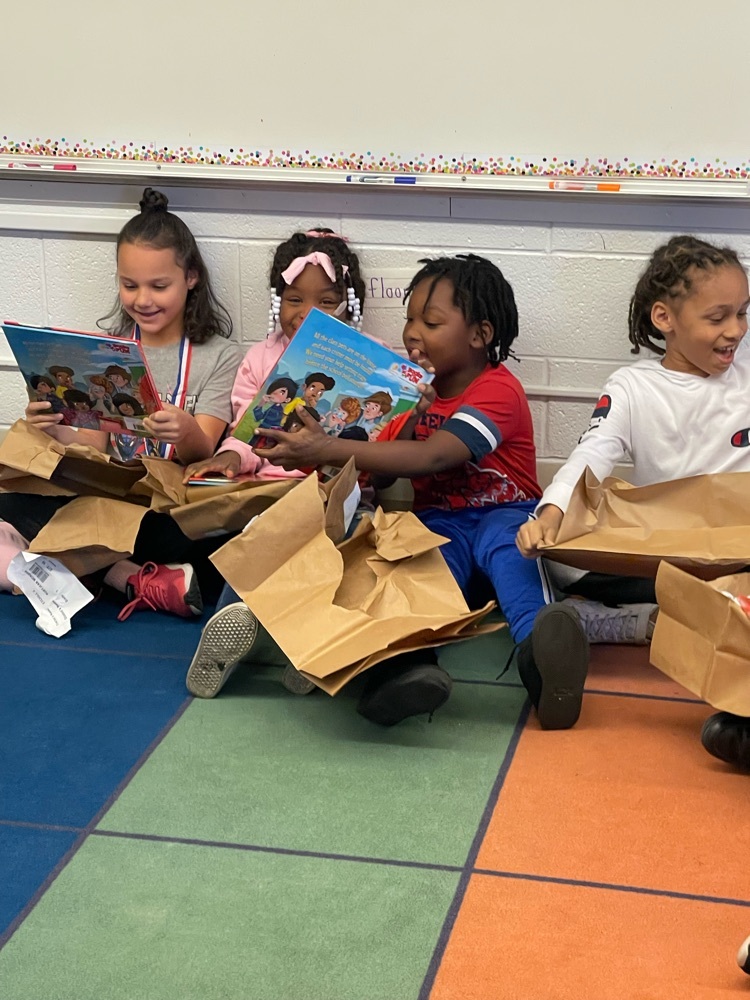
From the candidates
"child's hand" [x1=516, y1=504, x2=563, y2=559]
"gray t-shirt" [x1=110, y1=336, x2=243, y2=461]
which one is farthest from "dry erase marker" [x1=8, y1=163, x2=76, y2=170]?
"child's hand" [x1=516, y1=504, x2=563, y2=559]

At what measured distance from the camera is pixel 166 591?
236 cm

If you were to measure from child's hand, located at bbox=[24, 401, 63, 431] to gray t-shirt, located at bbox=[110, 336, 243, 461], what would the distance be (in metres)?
0.25

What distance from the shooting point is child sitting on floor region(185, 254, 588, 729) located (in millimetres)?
1894

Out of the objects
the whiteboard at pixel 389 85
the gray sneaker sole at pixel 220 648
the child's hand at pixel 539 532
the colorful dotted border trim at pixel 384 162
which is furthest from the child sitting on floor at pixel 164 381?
the child's hand at pixel 539 532

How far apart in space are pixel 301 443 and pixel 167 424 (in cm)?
31

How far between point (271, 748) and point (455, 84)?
4.73 ft

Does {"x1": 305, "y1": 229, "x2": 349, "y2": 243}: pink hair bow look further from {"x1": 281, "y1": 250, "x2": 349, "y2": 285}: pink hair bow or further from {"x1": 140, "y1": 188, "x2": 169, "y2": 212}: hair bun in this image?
{"x1": 140, "y1": 188, "x2": 169, "y2": 212}: hair bun

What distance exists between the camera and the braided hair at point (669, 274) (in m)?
2.21

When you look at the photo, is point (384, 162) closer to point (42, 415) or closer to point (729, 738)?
point (42, 415)

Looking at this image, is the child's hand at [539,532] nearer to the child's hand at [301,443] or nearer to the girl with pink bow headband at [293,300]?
the child's hand at [301,443]

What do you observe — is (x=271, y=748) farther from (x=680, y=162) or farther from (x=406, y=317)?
(x=680, y=162)

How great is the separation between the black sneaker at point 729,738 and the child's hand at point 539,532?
384 millimetres

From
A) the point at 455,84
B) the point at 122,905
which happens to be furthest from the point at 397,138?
the point at 122,905

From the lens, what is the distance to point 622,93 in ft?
7.80
